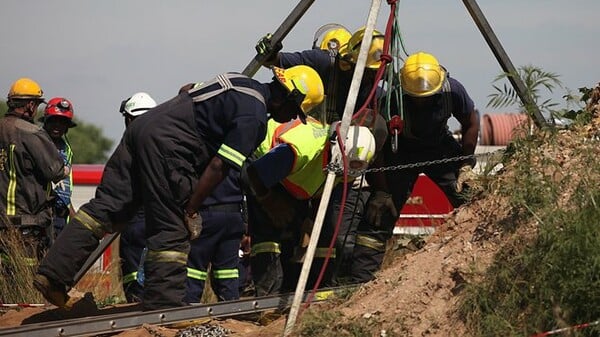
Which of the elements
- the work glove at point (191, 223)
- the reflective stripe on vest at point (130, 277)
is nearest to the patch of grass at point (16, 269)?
the reflective stripe on vest at point (130, 277)

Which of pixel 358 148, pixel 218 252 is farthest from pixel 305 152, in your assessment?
pixel 218 252

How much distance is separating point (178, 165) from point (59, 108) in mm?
3723

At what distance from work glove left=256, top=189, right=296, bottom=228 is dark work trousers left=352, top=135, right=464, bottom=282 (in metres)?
0.70

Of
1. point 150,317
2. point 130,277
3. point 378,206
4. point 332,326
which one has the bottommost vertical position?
point 130,277

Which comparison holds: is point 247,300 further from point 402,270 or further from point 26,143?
point 26,143

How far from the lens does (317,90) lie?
707cm

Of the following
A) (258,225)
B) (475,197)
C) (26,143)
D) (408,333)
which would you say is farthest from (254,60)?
(408,333)

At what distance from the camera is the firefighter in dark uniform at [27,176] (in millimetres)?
8852

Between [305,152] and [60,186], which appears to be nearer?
[305,152]

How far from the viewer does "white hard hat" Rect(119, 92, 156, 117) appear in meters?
9.02

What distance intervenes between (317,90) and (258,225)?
120 cm

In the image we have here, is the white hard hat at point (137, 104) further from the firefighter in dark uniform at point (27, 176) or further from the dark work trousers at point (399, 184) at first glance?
the dark work trousers at point (399, 184)

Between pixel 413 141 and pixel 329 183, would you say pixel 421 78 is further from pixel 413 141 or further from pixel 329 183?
pixel 329 183

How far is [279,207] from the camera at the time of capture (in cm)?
763
